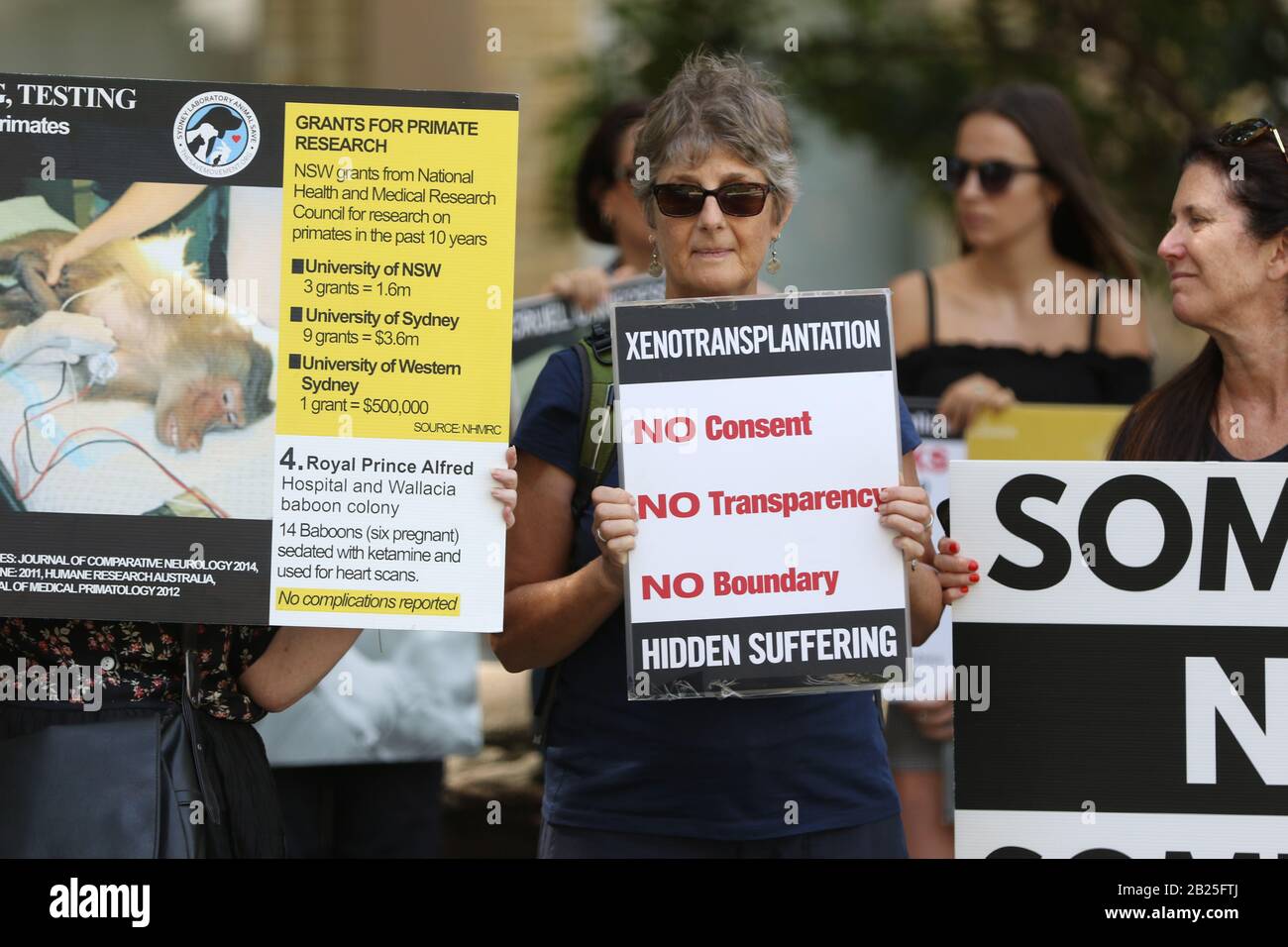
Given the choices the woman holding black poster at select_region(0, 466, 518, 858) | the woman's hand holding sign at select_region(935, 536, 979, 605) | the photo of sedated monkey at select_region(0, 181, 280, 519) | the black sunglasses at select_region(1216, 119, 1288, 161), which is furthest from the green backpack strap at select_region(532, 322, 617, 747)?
the black sunglasses at select_region(1216, 119, 1288, 161)

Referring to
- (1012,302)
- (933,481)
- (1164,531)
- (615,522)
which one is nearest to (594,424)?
(615,522)

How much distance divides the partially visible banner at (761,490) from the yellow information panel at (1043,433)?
5.20 feet

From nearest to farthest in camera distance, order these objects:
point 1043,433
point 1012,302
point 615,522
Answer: point 615,522, point 1043,433, point 1012,302

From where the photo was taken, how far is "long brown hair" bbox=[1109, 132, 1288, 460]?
322cm

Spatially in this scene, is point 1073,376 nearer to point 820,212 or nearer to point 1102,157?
point 1102,157

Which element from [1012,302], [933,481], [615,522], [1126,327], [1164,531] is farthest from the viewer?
[1012,302]

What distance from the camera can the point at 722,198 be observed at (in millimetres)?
3041

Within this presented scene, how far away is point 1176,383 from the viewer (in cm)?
338

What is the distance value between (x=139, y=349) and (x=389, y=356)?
1.50 ft

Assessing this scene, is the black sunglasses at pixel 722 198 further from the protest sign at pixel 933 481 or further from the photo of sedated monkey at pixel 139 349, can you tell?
the protest sign at pixel 933 481

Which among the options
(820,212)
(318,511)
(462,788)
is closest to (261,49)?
(820,212)

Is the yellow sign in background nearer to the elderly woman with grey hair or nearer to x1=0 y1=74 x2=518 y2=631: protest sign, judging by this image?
x1=0 y1=74 x2=518 y2=631: protest sign

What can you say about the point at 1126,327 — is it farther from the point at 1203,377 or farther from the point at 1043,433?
the point at 1203,377

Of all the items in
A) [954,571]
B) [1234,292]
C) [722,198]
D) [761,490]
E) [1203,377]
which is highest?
[722,198]
